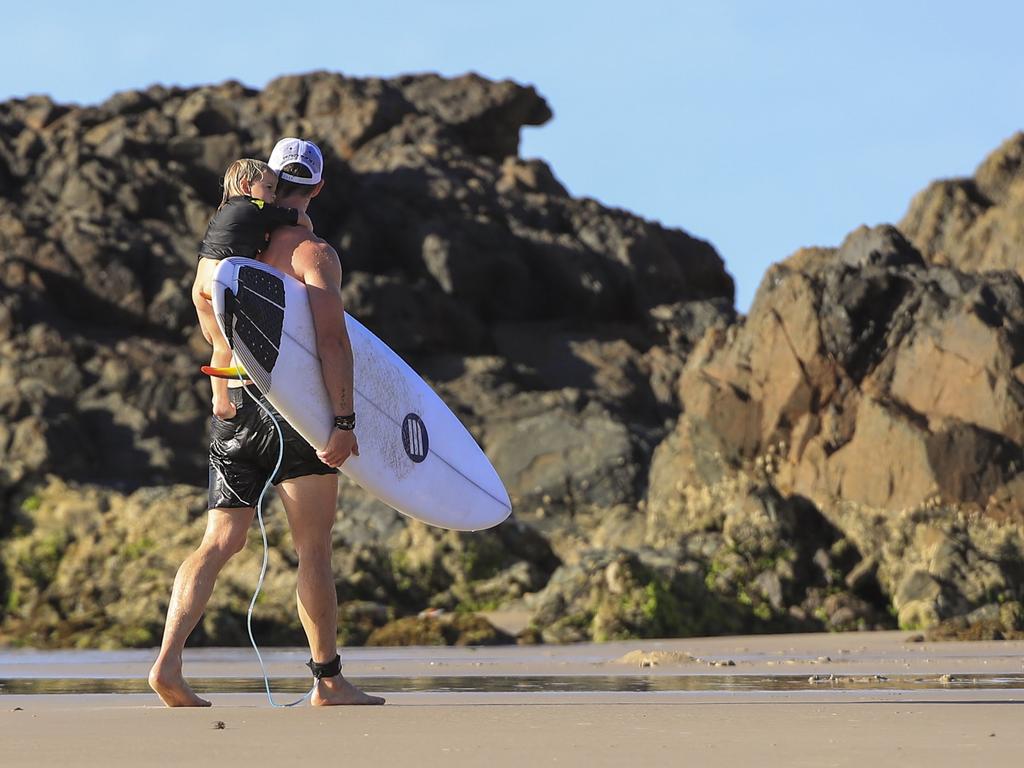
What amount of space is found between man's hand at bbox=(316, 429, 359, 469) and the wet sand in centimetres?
82

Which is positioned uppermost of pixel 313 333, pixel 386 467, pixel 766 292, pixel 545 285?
pixel 545 285

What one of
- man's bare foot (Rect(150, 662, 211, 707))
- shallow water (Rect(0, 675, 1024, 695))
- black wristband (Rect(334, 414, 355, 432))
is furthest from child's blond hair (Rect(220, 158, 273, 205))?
shallow water (Rect(0, 675, 1024, 695))

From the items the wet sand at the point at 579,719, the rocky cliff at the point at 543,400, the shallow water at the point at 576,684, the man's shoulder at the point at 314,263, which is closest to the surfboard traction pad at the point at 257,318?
the man's shoulder at the point at 314,263

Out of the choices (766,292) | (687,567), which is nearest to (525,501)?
(766,292)

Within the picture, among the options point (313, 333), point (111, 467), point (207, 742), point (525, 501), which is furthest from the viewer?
point (111, 467)

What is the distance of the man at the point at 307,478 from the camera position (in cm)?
538

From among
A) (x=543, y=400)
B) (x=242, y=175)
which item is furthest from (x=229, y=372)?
(x=543, y=400)

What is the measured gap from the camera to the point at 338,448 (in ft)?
17.7

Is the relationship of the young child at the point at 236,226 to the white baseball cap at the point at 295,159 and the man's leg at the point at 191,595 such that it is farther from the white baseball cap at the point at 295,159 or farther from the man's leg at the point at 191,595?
the man's leg at the point at 191,595

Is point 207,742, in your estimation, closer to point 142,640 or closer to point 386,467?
point 386,467

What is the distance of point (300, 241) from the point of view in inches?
217

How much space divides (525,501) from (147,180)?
17.7m

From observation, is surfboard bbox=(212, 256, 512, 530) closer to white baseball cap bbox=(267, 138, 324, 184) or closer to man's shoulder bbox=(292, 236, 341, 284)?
man's shoulder bbox=(292, 236, 341, 284)

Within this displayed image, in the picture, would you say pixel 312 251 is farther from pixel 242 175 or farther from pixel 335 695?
pixel 335 695
